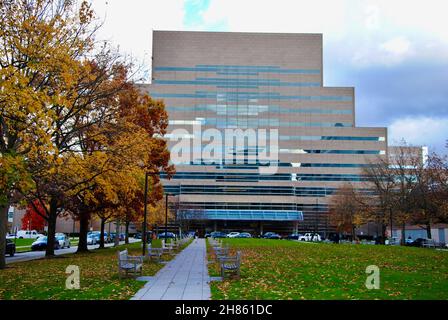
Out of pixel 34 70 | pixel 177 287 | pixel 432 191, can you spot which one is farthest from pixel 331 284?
pixel 432 191

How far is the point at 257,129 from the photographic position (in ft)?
377

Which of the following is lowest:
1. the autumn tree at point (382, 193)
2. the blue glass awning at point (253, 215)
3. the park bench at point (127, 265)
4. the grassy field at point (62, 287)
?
the blue glass awning at point (253, 215)

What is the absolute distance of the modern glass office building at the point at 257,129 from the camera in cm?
10975

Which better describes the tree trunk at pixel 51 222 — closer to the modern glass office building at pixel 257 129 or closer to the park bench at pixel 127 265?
the park bench at pixel 127 265

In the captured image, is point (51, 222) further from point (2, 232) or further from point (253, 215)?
point (253, 215)

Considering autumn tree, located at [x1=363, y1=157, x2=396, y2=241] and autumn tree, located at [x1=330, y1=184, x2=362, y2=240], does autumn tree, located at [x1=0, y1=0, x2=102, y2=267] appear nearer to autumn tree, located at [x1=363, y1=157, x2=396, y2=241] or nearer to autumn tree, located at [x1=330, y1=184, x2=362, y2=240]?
autumn tree, located at [x1=363, y1=157, x2=396, y2=241]

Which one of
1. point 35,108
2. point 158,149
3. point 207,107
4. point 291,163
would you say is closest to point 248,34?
point 207,107

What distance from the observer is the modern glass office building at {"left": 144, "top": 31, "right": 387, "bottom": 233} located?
109750 mm

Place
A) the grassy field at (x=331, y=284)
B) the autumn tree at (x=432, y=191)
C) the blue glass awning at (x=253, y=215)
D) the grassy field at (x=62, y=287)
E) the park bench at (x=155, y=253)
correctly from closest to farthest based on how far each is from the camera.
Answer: the grassy field at (x=331, y=284), the grassy field at (x=62, y=287), the park bench at (x=155, y=253), the autumn tree at (x=432, y=191), the blue glass awning at (x=253, y=215)

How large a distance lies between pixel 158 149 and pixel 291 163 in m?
79.0

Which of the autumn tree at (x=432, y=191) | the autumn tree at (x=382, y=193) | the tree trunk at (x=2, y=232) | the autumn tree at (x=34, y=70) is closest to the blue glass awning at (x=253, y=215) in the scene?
the autumn tree at (x=382, y=193)

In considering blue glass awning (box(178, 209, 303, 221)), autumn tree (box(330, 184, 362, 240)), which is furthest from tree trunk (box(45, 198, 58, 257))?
blue glass awning (box(178, 209, 303, 221))
